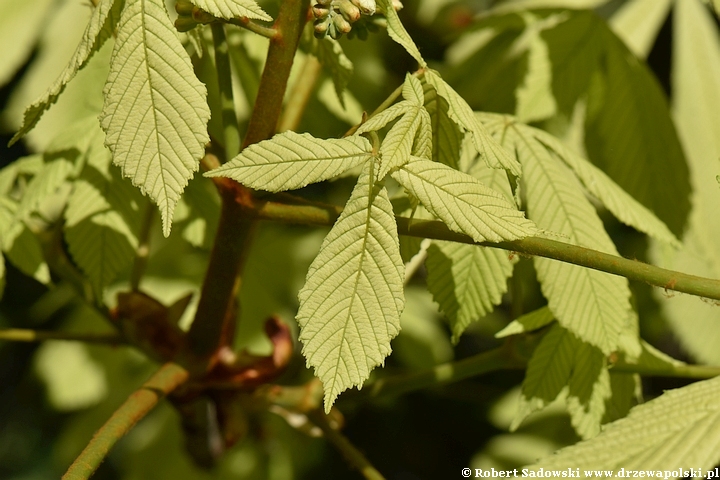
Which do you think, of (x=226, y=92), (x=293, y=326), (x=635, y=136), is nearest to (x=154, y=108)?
(x=226, y=92)

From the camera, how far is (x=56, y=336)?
74 centimetres

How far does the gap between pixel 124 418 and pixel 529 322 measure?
0.33 metres

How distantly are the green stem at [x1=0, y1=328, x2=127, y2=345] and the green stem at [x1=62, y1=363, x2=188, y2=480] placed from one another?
0.13m

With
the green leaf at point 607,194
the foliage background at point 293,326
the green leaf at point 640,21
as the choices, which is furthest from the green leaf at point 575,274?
the green leaf at point 640,21

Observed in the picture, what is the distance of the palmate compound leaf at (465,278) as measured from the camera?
597 mm

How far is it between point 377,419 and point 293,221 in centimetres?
83

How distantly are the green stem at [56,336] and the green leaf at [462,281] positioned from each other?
358mm

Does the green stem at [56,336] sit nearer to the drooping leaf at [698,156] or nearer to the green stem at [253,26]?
the green stem at [253,26]

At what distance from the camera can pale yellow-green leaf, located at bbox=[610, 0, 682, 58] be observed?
42.6 inches

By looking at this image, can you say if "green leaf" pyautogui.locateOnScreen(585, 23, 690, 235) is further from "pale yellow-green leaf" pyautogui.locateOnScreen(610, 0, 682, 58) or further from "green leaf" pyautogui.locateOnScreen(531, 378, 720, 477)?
"green leaf" pyautogui.locateOnScreen(531, 378, 720, 477)

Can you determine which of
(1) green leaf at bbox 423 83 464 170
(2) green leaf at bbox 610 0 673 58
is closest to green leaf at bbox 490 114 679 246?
(1) green leaf at bbox 423 83 464 170

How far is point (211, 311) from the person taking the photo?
0.68 m

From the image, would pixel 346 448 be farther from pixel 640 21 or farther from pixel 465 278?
pixel 640 21

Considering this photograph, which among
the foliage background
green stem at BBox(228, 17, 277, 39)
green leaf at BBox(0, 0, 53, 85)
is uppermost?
green leaf at BBox(0, 0, 53, 85)
